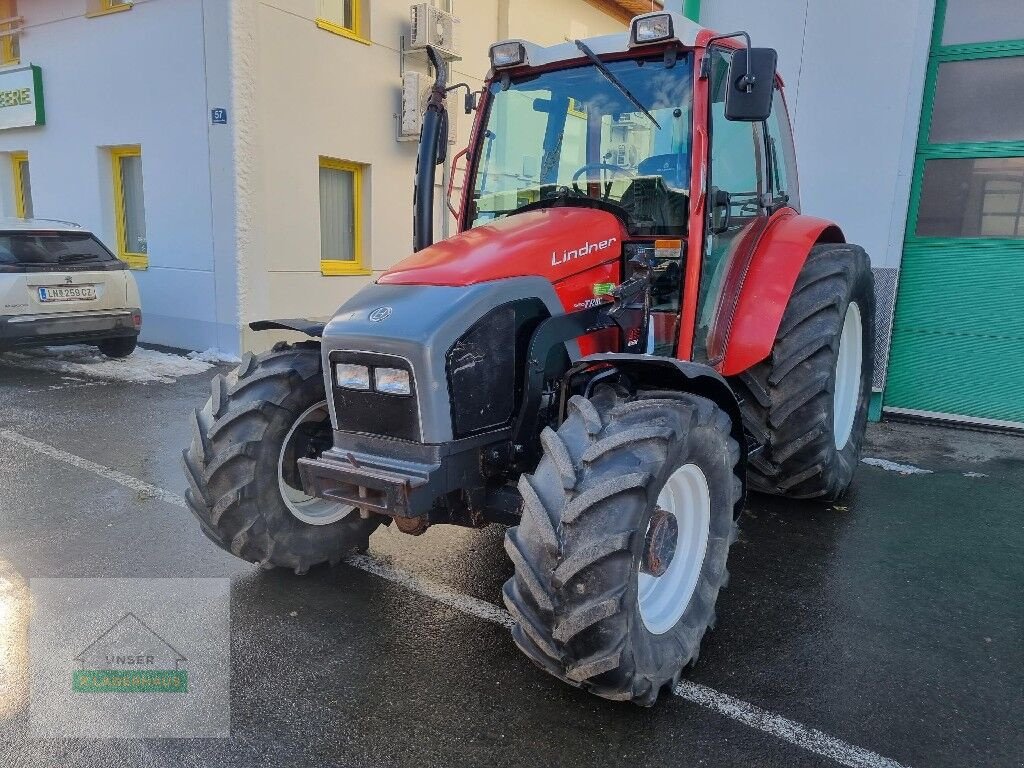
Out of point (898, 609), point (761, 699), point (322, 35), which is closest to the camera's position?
point (761, 699)

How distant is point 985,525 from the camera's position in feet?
14.0

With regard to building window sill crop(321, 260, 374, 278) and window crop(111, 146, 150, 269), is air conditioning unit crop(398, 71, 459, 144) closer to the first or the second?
building window sill crop(321, 260, 374, 278)

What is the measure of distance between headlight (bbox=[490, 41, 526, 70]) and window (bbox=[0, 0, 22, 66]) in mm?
10352

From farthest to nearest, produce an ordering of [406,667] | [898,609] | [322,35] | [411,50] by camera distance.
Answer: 1. [411,50]
2. [322,35]
3. [898,609]
4. [406,667]

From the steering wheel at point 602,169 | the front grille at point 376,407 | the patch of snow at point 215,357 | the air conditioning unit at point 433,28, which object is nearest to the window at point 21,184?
the patch of snow at point 215,357

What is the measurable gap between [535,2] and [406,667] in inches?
499

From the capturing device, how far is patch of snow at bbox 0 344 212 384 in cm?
794

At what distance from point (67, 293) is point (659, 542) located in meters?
7.53

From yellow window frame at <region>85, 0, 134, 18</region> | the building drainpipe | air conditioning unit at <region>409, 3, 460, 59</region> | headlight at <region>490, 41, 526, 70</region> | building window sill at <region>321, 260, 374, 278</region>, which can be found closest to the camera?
headlight at <region>490, 41, 526, 70</region>

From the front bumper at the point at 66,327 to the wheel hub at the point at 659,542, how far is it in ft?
24.1

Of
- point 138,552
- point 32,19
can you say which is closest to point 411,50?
point 32,19

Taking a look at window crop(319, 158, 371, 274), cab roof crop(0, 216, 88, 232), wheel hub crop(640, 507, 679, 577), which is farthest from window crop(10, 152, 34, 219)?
wheel hub crop(640, 507, 679, 577)

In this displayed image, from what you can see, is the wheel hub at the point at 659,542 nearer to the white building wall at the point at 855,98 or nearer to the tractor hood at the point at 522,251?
the tractor hood at the point at 522,251

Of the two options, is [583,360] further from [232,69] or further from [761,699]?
[232,69]
